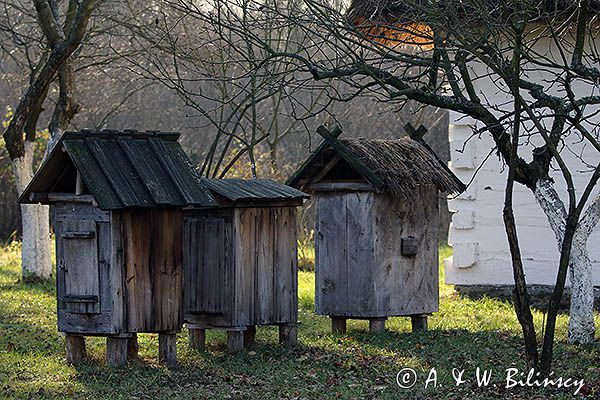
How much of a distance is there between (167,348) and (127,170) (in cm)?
163

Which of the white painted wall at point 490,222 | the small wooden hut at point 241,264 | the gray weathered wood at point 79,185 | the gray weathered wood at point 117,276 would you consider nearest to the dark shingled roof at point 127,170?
the gray weathered wood at point 79,185

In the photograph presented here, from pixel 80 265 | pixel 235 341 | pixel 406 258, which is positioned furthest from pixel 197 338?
pixel 406 258

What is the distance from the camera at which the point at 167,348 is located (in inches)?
356

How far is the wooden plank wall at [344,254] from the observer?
1055 cm

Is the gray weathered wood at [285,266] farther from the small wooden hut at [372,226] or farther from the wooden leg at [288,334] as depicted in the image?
the small wooden hut at [372,226]

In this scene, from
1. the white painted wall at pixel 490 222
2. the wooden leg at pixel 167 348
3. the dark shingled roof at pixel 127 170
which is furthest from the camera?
the white painted wall at pixel 490 222

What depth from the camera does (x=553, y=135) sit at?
29.5 feet

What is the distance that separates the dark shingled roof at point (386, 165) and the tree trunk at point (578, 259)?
160 centimetres

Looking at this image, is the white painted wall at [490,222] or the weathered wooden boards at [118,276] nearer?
the weathered wooden boards at [118,276]

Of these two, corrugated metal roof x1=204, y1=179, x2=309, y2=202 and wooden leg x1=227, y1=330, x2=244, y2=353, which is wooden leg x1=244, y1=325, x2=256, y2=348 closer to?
wooden leg x1=227, y1=330, x2=244, y2=353

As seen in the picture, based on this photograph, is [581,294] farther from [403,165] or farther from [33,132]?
[33,132]

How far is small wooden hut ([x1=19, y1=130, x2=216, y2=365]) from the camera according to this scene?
28.4 feet

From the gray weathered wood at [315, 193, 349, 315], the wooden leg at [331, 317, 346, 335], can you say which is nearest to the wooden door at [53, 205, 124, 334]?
the gray weathered wood at [315, 193, 349, 315]

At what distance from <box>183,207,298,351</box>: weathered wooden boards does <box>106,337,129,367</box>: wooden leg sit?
111cm
